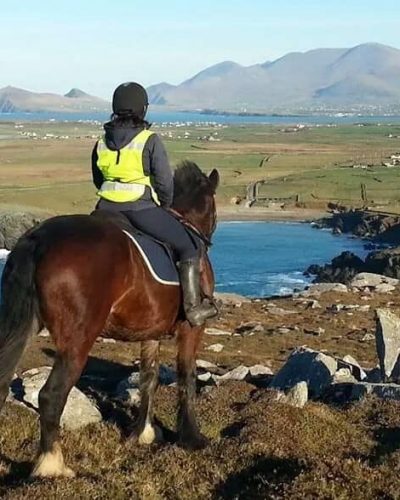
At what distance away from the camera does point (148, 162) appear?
26.6 ft

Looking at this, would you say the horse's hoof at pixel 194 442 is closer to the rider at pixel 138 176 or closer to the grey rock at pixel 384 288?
the rider at pixel 138 176

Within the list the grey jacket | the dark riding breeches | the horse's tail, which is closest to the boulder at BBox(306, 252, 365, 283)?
the dark riding breeches

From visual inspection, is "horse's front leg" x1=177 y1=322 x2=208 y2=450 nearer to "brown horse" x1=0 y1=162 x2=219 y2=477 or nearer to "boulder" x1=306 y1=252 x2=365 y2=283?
"brown horse" x1=0 y1=162 x2=219 y2=477

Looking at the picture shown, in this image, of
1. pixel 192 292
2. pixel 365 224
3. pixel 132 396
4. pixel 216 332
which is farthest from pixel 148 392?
pixel 365 224

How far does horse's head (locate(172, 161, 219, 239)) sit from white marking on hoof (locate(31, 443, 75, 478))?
127 inches

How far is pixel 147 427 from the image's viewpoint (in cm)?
934

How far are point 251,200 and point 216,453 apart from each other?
8075 centimetres

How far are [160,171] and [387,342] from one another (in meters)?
8.89

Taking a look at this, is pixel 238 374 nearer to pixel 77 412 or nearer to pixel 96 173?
pixel 77 412

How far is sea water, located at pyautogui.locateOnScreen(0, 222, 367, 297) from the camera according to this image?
49000 millimetres

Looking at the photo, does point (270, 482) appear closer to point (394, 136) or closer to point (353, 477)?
point (353, 477)

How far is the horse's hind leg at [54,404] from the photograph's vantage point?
24.3ft

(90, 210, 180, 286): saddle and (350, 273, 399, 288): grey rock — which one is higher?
(90, 210, 180, 286): saddle

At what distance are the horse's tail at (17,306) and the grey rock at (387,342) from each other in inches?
343
